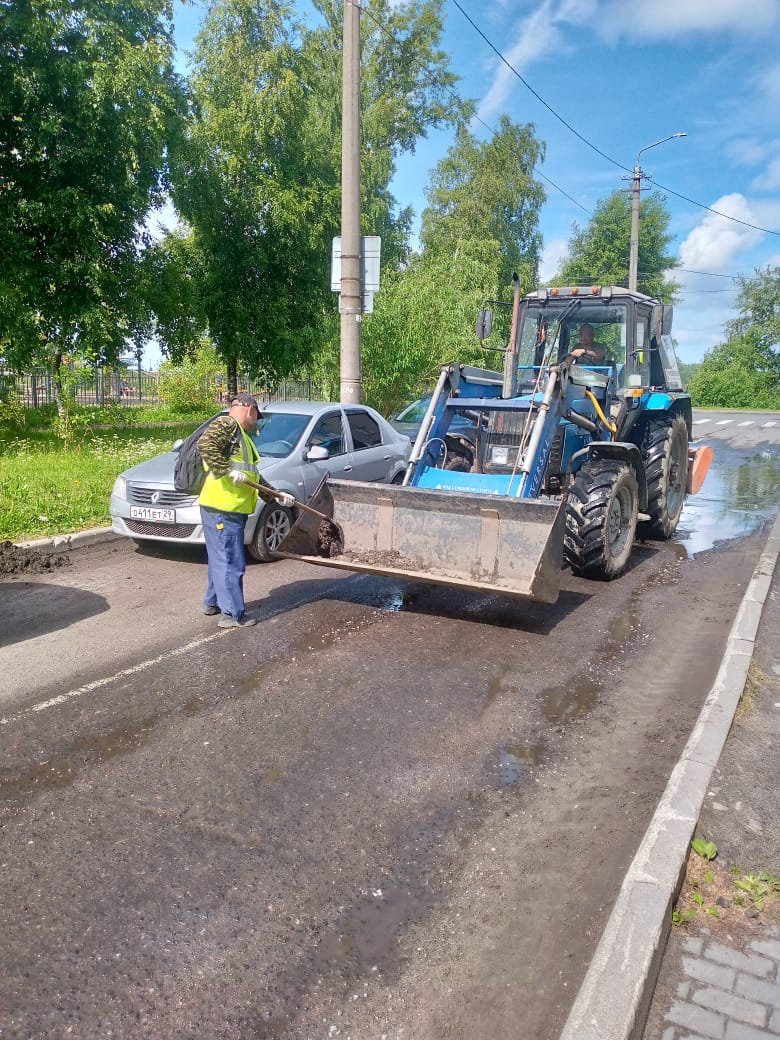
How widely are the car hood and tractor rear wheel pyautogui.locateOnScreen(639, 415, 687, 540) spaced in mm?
4419

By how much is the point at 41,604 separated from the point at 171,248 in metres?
16.4

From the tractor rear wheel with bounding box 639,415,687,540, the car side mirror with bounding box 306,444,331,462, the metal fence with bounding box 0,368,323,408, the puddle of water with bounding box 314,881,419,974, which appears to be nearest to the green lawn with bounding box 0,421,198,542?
the metal fence with bounding box 0,368,323,408

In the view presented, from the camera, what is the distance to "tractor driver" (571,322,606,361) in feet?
30.8

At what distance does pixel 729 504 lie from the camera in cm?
1333

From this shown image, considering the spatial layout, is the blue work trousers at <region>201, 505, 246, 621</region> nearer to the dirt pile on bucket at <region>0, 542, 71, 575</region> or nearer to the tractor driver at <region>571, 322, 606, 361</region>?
the dirt pile on bucket at <region>0, 542, 71, 575</region>

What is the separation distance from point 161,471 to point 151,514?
0.60 m

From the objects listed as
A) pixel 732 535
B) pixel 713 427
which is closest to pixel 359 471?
pixel 732 535

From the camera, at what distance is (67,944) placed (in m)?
2.89

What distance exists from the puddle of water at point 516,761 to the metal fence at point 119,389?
12544 millimetres

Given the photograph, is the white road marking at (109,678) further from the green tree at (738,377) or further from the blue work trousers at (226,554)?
the green tree at (738,377)

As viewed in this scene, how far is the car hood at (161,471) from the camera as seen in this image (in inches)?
331

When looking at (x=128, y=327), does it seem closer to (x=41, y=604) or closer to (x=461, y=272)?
(x=461, y=272)

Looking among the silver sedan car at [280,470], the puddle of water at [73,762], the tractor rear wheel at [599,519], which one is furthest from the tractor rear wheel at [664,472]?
the puddle of water at [73,762]

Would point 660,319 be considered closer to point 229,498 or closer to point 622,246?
point 229,498
